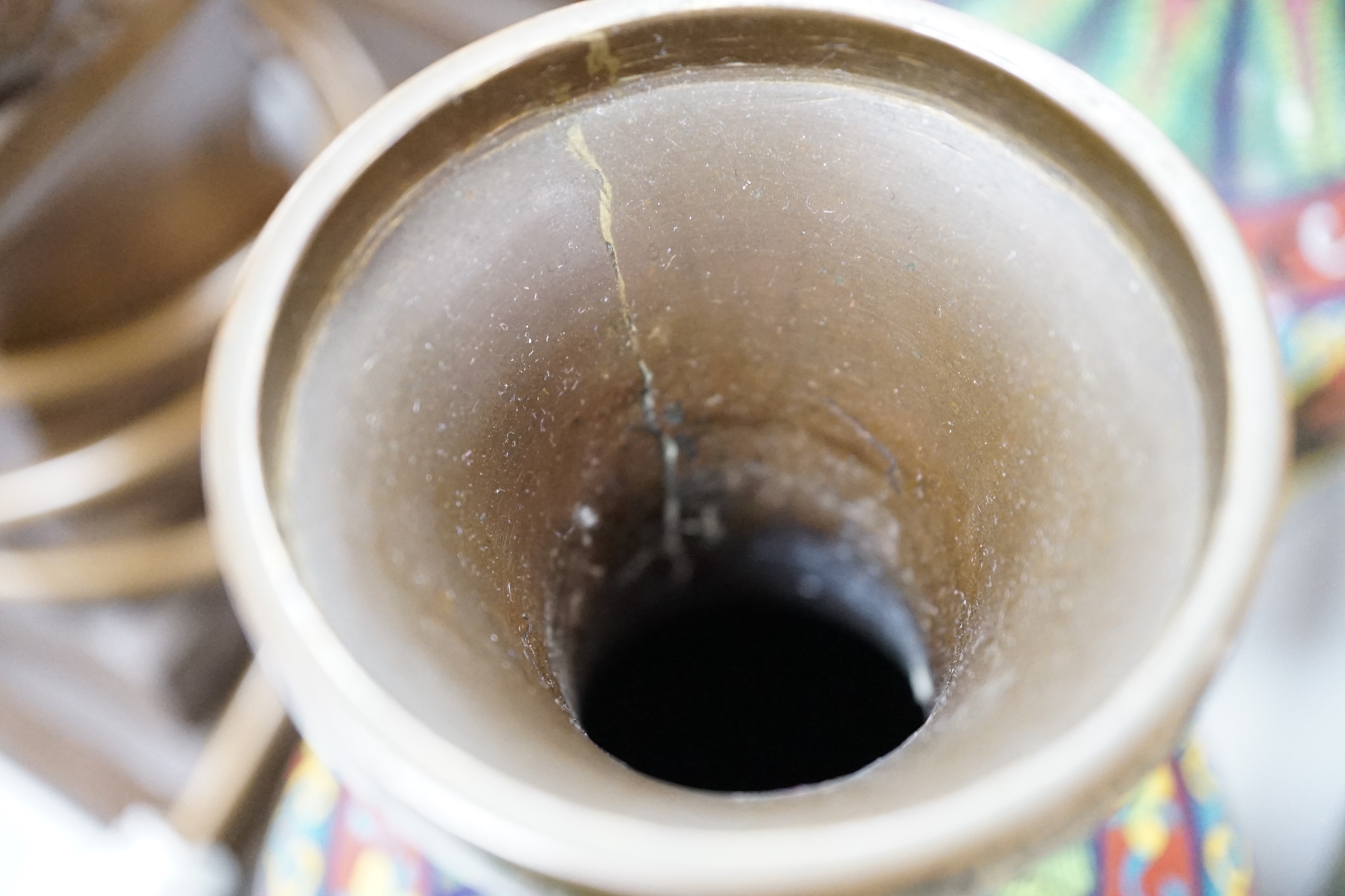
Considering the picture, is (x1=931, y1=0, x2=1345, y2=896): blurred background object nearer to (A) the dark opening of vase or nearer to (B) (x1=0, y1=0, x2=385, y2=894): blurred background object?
(A) the dark opening of vase

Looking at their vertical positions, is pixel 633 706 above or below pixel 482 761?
below

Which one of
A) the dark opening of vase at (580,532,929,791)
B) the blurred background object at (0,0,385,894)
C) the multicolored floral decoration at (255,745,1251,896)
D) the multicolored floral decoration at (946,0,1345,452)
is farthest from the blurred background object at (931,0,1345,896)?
the blurred background object at (0,0,385,894)

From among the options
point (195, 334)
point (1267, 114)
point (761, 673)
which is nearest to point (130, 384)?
point (195, 334)

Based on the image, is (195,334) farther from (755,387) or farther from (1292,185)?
(1292,185)

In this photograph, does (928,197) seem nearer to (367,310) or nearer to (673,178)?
(673,178)

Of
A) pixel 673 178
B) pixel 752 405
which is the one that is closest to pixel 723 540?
pixel 752 405

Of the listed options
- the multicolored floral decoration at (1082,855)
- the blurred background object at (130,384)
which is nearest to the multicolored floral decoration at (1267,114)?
the multicolored floral decoration at (1082,855)
